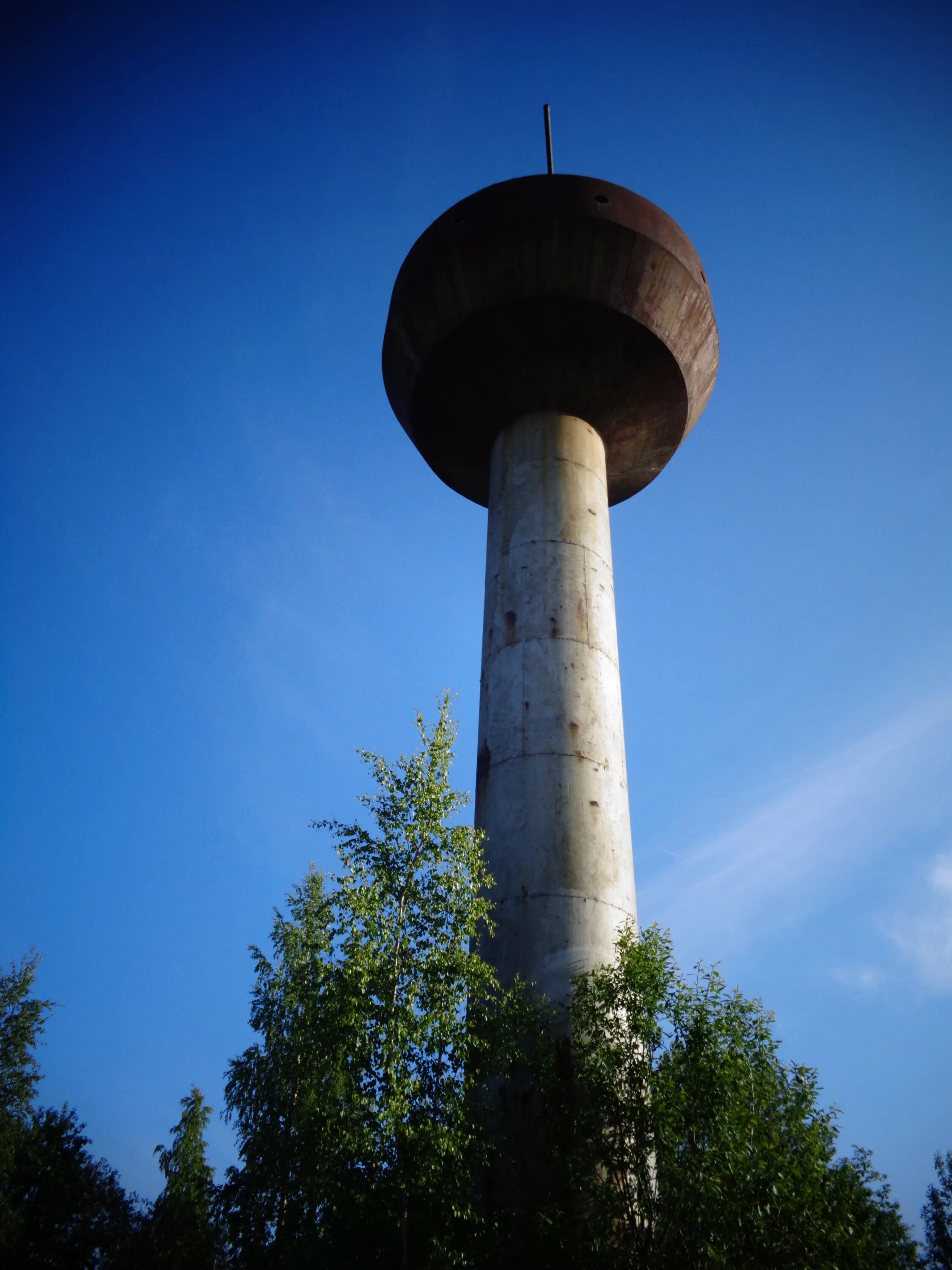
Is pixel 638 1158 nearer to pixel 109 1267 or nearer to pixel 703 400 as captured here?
pixel 703 400

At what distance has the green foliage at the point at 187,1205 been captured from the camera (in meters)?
23.7

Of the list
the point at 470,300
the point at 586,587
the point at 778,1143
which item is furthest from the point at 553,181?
the point at 778,1143

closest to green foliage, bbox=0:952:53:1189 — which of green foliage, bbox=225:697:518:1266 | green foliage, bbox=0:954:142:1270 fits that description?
green foliage, bbox=0:954:142:1270

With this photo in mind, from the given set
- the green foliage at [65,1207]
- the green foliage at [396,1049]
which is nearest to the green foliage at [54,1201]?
the green foliage at [65,1207]

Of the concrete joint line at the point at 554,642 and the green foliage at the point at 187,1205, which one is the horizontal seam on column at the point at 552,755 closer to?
the concrete joint line at the point at 554,642

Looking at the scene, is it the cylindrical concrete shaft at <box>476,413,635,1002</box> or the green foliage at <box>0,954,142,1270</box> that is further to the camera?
the green foliage at <box>0,954,142,1270</box>

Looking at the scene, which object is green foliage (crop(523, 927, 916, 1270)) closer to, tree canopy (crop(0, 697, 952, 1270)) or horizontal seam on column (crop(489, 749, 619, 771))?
tree canopy (crop(0, 697, 952, 1270))

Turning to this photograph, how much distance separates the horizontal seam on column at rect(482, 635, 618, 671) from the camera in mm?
13609

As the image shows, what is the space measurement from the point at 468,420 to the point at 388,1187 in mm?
13994

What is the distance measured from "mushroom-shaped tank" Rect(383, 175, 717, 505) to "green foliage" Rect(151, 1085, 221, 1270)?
67.4 feet

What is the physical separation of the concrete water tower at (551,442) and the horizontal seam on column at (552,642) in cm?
4

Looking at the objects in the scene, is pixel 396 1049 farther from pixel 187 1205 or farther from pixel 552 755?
pixel 187 1205

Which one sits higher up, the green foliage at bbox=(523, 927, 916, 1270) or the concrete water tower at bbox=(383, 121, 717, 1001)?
the concrete water tower at bbox=(383, 121, 717, 1001)

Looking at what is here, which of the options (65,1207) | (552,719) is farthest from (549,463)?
(65,1207)
